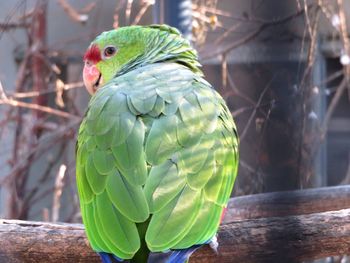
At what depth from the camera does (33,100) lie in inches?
124

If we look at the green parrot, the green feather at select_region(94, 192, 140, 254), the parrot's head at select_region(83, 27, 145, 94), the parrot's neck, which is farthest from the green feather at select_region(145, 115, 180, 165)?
the parrot's head at select_region(83, 27, 145, 94)

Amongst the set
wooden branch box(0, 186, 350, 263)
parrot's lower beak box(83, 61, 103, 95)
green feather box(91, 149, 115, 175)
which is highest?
parrot's lower beak box(83, 61, 103, 95)

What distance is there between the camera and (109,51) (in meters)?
1.80

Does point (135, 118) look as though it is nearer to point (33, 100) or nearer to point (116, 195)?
point (116, 195)

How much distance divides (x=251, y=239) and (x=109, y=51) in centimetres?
74

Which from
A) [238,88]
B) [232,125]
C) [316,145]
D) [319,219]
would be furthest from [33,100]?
[319,219]

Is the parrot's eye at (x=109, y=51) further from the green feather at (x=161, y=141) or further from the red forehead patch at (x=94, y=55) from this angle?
the green feather at (x=161, y=141)

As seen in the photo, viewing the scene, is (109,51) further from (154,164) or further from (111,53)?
(154,164)

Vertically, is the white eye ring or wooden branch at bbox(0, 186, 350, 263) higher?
the white eye ring

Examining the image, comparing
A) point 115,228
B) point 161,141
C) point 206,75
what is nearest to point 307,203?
point 161,141

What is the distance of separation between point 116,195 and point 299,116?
341 millimetres

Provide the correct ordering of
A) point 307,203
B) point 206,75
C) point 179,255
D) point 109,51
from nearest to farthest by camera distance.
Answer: point 179,255
point 307,203
point 109,51
point 206,75

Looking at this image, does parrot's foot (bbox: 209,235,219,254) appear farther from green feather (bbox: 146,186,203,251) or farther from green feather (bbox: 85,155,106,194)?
green feather (bbox: 85,155,106,194)

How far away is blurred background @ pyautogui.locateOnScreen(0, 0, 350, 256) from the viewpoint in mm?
1517
